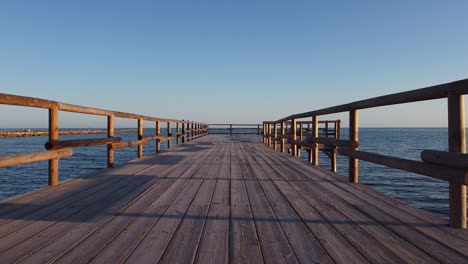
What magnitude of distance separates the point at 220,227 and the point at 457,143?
2039mm

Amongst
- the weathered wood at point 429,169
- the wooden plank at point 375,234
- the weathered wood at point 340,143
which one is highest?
the weathered wood at point 340,143

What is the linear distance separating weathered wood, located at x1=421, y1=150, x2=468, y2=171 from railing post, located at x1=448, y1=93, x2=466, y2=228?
15 cm

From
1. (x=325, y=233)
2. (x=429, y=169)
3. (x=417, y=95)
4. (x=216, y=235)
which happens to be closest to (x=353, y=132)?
(x=417, y=95)

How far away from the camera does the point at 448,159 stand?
2.20 m

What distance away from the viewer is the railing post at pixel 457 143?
2.30 metres

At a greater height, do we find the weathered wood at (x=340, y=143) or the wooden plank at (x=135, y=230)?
the weathered wood at (x=340, y=143)

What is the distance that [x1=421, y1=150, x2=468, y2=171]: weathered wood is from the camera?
82.1 inches

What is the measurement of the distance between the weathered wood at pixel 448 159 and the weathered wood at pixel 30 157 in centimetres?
378

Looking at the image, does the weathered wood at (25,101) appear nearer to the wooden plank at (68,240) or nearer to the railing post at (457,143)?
the wooden plank at (68,240)

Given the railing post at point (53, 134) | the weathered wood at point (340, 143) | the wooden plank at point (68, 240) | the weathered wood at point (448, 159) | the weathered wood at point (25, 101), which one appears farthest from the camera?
the weathered wood at point (340, 143)

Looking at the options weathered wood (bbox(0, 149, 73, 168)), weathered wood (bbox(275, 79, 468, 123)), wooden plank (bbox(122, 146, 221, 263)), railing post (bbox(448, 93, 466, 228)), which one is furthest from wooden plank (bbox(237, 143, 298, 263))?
weathered wood (bbox(0, 149, 73, 168))

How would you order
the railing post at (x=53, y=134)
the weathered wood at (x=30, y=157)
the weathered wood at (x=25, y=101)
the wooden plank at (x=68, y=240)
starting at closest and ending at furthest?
the wooden plank at (x=68, y=240)
the weathered wood at (x=30, y=157)
the weathered wood at (x=25, y=101)
the railing post at (x=53, y=134)

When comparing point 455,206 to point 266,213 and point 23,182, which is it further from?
point 23,182

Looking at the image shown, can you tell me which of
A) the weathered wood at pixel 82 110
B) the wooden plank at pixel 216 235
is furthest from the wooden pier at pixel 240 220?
the weathered wood at pixel 82 110
